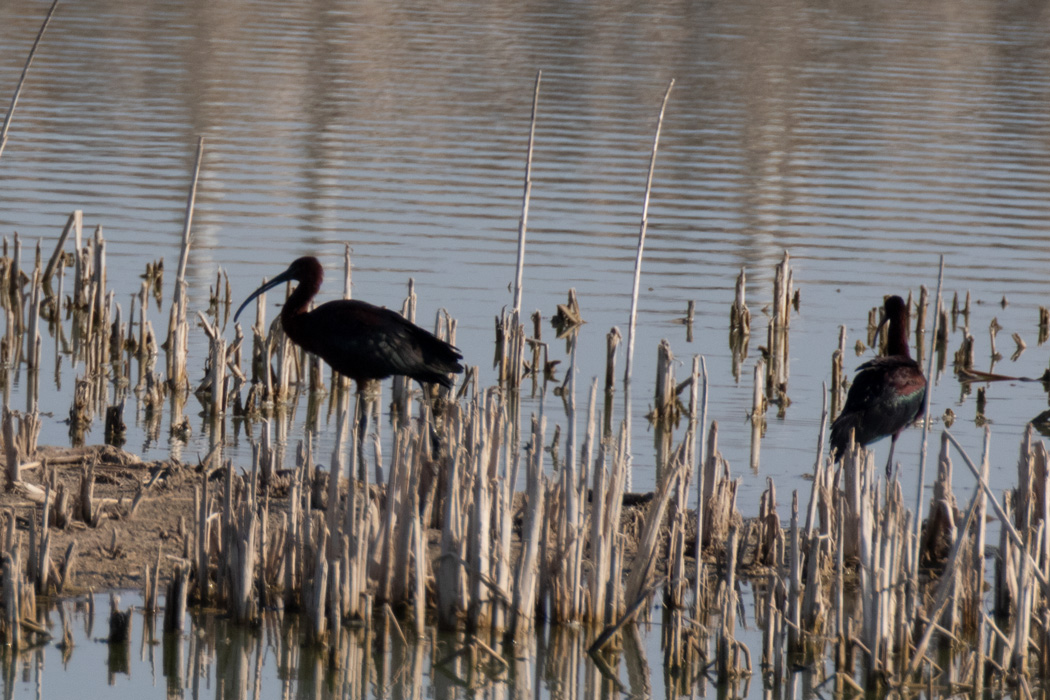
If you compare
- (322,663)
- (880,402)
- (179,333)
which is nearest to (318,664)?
(322,663)

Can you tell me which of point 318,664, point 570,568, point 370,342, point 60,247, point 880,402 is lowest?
point 318,664

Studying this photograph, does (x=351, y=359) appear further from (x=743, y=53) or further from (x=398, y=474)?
(x=743, y=53)

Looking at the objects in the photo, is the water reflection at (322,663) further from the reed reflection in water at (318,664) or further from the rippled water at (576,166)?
the rippled water at (576,166)

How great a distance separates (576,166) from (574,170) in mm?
329

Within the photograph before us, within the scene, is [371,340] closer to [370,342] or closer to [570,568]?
[370,342]

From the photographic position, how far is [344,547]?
640 cm

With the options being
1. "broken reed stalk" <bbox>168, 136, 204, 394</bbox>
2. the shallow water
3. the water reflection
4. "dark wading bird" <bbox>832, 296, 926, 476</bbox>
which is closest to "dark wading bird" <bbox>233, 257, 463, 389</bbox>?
the shallow water

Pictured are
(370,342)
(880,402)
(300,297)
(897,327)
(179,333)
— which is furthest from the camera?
(179,333)

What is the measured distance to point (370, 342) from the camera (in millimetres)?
9273

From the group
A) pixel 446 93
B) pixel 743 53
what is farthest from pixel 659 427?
pixel 743 53

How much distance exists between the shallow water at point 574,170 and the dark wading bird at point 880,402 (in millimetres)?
699

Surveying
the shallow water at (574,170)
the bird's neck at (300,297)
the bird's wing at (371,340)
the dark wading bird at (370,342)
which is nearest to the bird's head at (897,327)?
the shallow water at (574,170)

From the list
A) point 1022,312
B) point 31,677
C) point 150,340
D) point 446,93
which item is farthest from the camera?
point 446,93

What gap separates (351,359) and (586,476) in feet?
10.6
